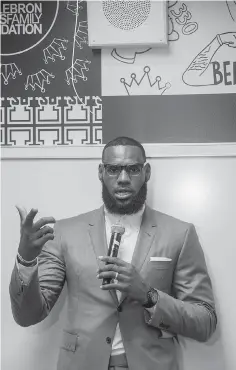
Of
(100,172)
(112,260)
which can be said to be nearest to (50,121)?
(100,172)

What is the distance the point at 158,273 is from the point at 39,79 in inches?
47.6

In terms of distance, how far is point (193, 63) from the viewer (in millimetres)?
2795

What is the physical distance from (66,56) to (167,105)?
0.59m

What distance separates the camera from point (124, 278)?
210 centimetres

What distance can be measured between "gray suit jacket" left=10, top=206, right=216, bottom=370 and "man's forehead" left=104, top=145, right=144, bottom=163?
262mm

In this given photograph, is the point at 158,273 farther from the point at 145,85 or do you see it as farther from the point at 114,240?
the point at 145,85

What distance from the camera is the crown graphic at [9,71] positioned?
2867 mm

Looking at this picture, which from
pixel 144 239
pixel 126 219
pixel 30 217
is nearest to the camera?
pixel 30 217

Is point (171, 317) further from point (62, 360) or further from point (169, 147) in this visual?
A: point (169, 147)

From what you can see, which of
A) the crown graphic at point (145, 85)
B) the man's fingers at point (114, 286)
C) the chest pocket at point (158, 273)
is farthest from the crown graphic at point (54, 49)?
the man's fingers at point (114, 286)

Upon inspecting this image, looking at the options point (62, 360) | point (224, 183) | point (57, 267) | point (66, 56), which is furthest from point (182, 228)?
point (66, 56)

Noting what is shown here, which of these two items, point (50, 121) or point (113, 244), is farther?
point (50, 121)

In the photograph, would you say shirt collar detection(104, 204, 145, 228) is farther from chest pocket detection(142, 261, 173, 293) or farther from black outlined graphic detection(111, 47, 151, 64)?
black outlined graphic detection(111, 47, 151, 64)

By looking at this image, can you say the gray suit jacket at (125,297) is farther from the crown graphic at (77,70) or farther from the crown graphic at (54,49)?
the crown graphic at (54,49)
